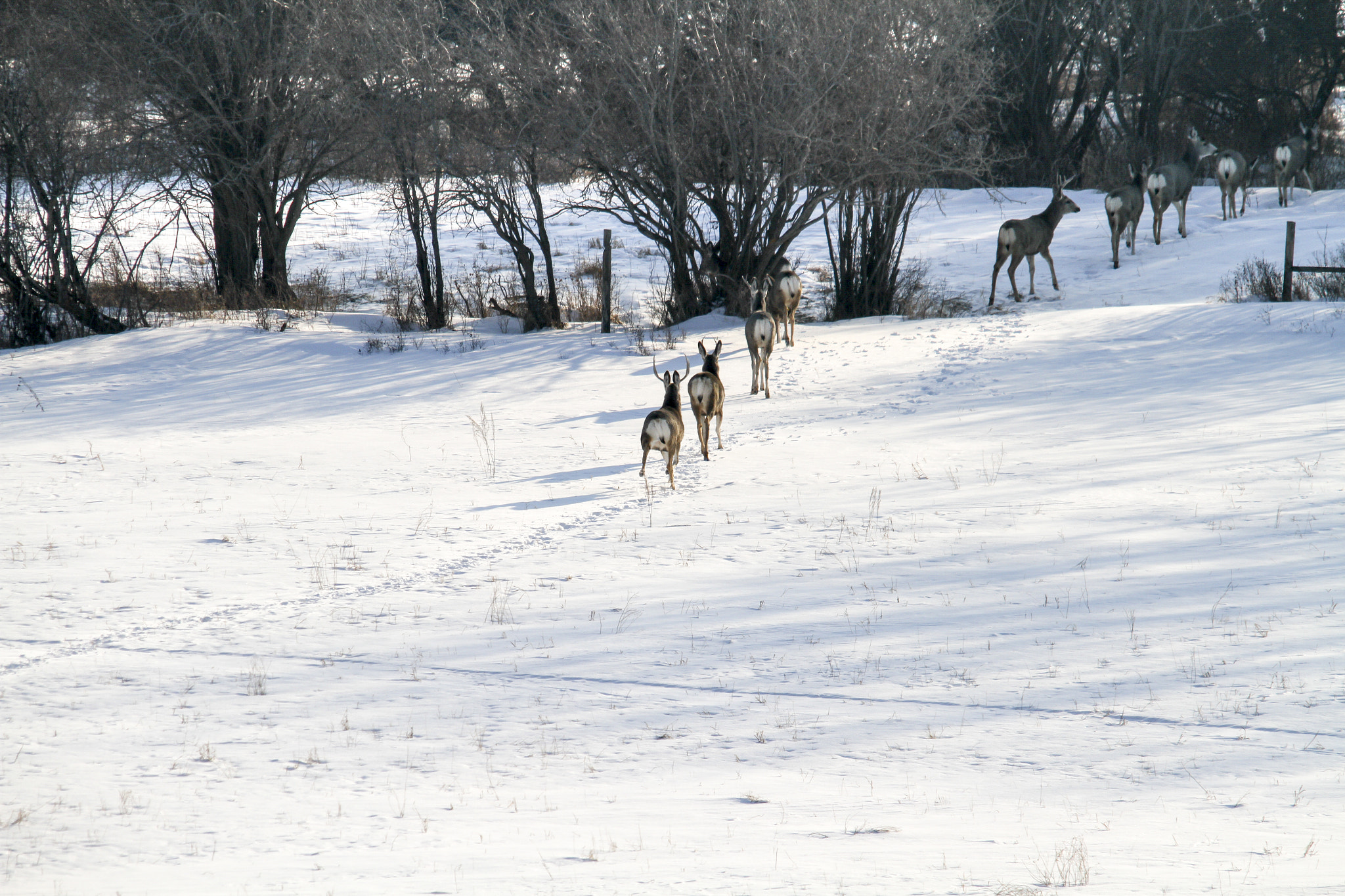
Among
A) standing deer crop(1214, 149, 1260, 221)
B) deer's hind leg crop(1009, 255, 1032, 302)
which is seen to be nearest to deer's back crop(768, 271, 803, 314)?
deer's hind leg crop(1009, 255, 1032, 302)

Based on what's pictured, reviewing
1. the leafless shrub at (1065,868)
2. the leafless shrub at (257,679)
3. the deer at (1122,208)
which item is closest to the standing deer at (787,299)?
the deer at (1122,208)

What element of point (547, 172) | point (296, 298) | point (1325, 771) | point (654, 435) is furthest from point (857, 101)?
point (1325, 771)

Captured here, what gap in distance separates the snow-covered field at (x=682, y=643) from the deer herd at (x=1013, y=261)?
0.66m

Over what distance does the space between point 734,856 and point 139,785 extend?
2.58m

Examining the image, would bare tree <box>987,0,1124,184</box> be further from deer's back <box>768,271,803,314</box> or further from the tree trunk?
the tree trunk

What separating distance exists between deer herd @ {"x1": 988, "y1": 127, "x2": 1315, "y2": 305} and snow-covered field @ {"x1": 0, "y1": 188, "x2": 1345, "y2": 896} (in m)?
7.15

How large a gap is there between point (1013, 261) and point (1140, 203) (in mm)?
4421

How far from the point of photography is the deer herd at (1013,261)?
11156 mm

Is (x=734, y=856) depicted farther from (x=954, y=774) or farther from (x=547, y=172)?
(x=547, y=172)

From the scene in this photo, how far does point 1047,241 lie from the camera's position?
846 inches

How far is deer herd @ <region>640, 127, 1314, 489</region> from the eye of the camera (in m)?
11.2

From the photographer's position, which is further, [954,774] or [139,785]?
[954,774]

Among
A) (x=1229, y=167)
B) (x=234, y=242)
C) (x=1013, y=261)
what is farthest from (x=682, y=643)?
(x=1229, y=167)

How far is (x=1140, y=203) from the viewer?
A: 23.7m
